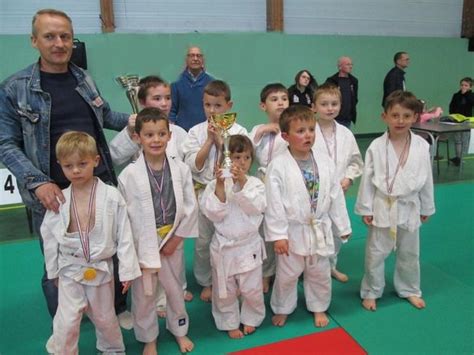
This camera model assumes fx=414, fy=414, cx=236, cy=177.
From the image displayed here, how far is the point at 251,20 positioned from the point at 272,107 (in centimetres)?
645

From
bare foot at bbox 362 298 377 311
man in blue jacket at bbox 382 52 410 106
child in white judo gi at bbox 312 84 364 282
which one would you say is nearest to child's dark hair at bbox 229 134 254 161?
child in white judo gi at bbox 312 84 364 282

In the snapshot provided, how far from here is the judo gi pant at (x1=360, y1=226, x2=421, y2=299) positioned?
311 cm

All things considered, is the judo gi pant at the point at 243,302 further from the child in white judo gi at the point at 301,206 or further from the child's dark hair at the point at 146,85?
the child's dark hair at the point at 146,85

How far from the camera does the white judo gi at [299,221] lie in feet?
9.02

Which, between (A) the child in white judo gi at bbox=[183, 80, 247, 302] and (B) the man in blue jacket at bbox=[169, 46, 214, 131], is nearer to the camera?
(A) the child in white judo gi at bbox=[183, 80, 247, 302]

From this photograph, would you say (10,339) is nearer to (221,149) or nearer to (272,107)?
(221,149)

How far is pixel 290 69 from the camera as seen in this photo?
9.35 m

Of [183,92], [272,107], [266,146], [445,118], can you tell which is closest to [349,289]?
[266,146]

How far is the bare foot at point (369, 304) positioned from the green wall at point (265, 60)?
641 centimetres

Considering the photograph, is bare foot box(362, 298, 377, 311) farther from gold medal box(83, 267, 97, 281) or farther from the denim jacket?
the denim jacket

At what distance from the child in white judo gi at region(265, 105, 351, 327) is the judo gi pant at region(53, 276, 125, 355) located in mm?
1078

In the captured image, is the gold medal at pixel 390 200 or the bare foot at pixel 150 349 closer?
the bare foot at pixel 150 349

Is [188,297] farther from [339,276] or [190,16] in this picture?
[190,16]

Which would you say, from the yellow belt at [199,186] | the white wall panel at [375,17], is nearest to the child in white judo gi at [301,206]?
the yellow belt at [199,186]
